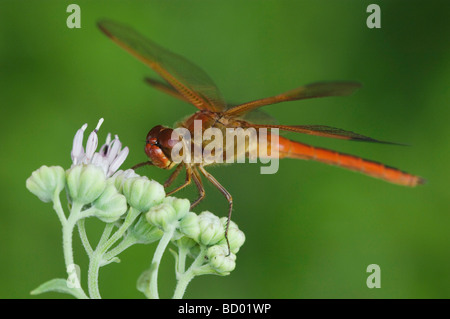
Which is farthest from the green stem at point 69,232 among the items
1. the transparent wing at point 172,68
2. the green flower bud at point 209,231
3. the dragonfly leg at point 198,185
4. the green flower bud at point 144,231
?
the transparent wing at point 172,68

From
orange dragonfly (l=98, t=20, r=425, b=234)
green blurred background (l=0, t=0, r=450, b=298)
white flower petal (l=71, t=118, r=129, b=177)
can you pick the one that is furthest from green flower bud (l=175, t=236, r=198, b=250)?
green blurred background (l=0, t=0, r=450, b=298)

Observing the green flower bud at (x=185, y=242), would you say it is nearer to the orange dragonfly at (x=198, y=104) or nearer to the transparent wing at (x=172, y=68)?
the orange dragonfly at (x=198, y=104)

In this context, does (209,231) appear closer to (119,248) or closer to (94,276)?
(119,248)

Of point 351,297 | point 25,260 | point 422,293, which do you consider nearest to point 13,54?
point 25,260

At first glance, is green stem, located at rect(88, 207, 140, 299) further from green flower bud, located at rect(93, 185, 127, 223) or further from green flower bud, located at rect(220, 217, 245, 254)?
green flower bud, located at rect(220, 217, 245, 254)

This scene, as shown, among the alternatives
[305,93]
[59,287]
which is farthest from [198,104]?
[59,287]

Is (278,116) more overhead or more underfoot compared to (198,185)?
more overhead

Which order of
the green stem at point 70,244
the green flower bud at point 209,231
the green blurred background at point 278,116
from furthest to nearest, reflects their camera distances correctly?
the green blurred background at point 278,116, the green flower bud at point 209,231, the green stem at point 70,244
